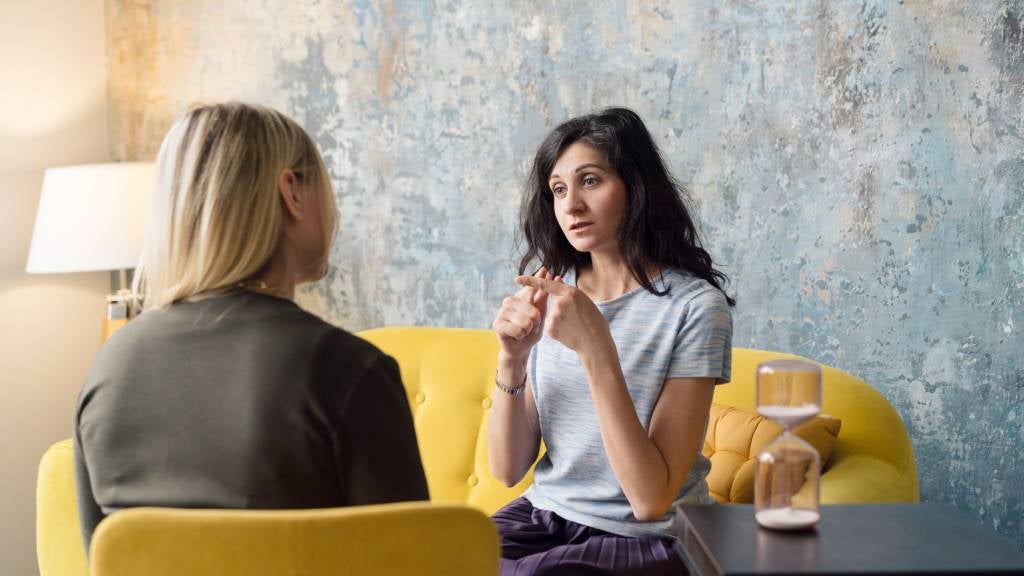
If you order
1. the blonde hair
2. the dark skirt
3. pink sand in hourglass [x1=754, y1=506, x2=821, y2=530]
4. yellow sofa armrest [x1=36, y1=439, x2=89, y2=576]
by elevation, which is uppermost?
the blonde hair

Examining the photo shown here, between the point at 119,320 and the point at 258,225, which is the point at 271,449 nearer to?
the point at 258,225

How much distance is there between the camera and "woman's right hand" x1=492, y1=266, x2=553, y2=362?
1.92m

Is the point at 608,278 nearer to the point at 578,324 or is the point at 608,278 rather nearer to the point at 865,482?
the point at 578,324

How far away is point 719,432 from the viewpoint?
243 cm

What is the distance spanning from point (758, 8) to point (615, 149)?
47.6 inches

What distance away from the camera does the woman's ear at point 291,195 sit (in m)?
1.36

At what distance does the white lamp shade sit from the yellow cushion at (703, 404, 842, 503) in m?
1.82

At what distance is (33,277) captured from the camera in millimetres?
3439

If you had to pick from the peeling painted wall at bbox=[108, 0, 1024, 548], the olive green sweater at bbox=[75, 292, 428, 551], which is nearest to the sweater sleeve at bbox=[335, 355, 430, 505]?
the olive green sweater at bbox=[75, 292, 428, 551]

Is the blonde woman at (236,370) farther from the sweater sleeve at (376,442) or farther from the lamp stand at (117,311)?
the lamp stand at (117,311)

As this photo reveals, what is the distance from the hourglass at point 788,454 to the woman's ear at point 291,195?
0.64m

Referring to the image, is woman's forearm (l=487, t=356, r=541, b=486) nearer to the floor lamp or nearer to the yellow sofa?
the yellow sofa

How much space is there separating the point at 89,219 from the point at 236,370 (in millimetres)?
2162

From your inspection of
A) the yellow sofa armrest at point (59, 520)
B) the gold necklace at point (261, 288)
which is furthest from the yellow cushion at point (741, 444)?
the yellow sofa armrest at point (59, 520)
